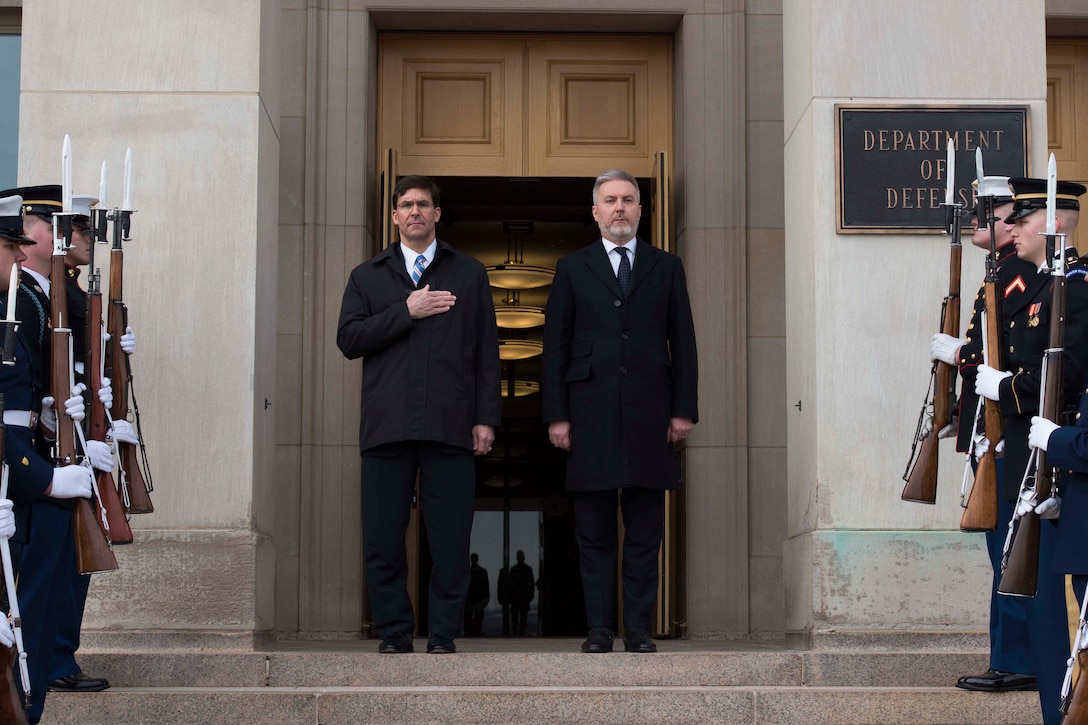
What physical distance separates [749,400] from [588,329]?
2.23 metres

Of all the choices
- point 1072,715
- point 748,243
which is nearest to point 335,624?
point 748,243

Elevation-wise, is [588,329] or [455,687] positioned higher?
[588,329]

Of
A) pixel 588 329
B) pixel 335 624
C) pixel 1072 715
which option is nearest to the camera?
pixel 1072 715

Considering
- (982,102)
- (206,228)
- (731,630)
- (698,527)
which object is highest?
(982,102)

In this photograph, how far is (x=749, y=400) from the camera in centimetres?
977

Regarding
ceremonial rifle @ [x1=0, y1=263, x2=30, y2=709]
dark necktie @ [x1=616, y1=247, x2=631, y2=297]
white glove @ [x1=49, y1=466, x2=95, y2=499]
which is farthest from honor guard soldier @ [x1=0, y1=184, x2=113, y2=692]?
dark necktie @ [x1=616, y1=247, x2=631, y2=297]

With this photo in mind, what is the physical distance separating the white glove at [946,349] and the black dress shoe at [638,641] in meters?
1.82

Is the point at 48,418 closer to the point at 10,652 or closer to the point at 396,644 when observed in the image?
the point at 10,652

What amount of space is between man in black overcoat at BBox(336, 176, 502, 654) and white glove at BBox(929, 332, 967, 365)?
204 centimetres

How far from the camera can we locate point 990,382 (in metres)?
6.25

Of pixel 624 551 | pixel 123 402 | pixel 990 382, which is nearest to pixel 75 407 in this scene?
pixel 123 402

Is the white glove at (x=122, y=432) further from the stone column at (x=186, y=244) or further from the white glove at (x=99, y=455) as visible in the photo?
the stone column at (x=186, y=244)

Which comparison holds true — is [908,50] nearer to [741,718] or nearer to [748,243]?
[748,243]

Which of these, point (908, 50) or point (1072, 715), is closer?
point (1072, 715)
